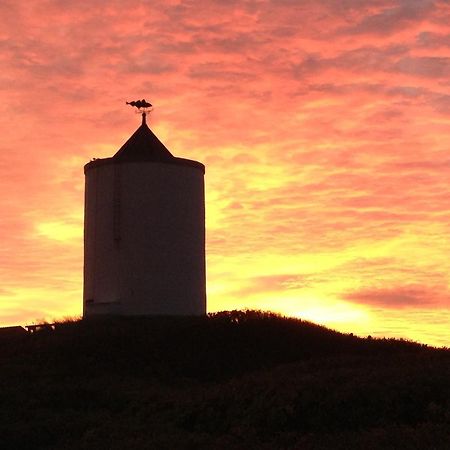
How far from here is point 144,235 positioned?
43375 mm

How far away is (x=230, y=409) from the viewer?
23000 millimetres

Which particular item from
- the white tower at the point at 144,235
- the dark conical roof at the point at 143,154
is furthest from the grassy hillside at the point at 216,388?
the dark conical roof at the point at 143,154

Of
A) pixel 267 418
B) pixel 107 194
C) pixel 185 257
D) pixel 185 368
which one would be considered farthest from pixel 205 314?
pixel 267 418

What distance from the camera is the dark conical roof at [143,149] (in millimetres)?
44688

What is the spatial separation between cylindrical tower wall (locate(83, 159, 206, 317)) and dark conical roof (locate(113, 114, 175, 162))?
→ 1.38 ft

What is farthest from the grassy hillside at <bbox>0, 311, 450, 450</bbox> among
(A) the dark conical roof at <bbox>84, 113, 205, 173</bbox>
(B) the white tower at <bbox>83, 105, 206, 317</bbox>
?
(A) the dark conical roof at <bbox>84, 113, 205, 173</bbox>

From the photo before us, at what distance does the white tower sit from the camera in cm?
4328

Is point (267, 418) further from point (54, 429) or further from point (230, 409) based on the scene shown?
point (54, 429)

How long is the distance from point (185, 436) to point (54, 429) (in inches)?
159

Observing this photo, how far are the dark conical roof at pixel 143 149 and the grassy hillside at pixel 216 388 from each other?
8911 millimetres

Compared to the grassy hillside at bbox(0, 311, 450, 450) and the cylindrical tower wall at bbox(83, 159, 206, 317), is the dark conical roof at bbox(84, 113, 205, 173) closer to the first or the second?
the cylindrical tower wall at bbox(83, 159, 206, 317)

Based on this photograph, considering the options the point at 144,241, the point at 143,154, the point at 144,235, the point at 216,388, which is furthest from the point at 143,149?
the point at 216,388

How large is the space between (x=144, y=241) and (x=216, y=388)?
57.8 feet

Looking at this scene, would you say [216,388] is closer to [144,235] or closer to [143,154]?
[144,235]
